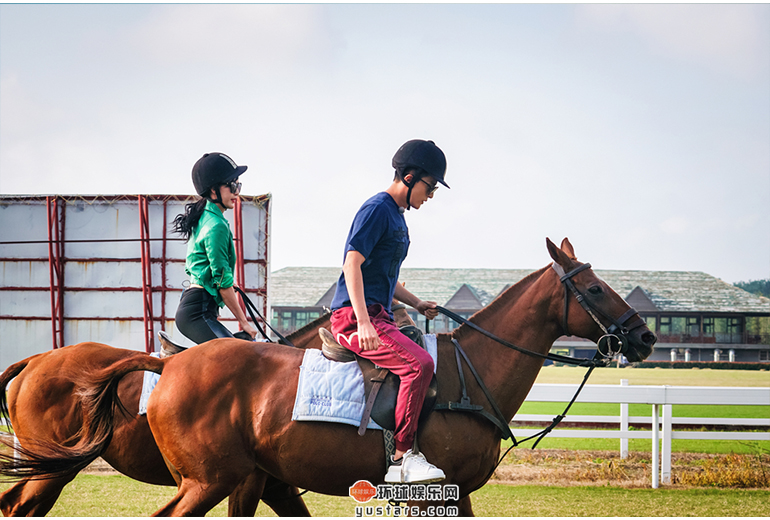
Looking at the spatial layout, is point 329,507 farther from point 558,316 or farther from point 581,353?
point 581,353

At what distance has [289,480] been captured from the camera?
3.64 m

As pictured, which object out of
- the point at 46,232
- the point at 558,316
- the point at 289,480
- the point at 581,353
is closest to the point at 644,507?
the point at 558,316

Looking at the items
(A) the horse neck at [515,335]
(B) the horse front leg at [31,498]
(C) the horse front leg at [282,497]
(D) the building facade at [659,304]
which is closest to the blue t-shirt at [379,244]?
(A) the horse neck at [515,335]

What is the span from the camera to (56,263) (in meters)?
12.8

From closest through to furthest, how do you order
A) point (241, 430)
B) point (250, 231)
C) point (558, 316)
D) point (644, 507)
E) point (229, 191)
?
point (241, 430) < point (558, 316) < point (229, 191) < point (644, 507) < point (250, 231)

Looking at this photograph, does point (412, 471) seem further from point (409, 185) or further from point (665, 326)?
point (665, 326)

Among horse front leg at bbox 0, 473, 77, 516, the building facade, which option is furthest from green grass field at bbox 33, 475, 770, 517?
the building facade

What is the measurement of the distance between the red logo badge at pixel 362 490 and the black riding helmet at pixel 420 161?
174 cm

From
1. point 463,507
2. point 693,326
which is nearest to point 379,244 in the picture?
point 463,507

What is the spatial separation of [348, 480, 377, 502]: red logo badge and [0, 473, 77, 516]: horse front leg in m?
2.31

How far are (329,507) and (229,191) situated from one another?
14.2 ft

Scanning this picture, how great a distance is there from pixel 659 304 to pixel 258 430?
2100 inches

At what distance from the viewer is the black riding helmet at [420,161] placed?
381cm

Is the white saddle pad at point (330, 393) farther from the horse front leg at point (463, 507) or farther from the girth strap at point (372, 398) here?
the horse front leg at point (463, 507)
